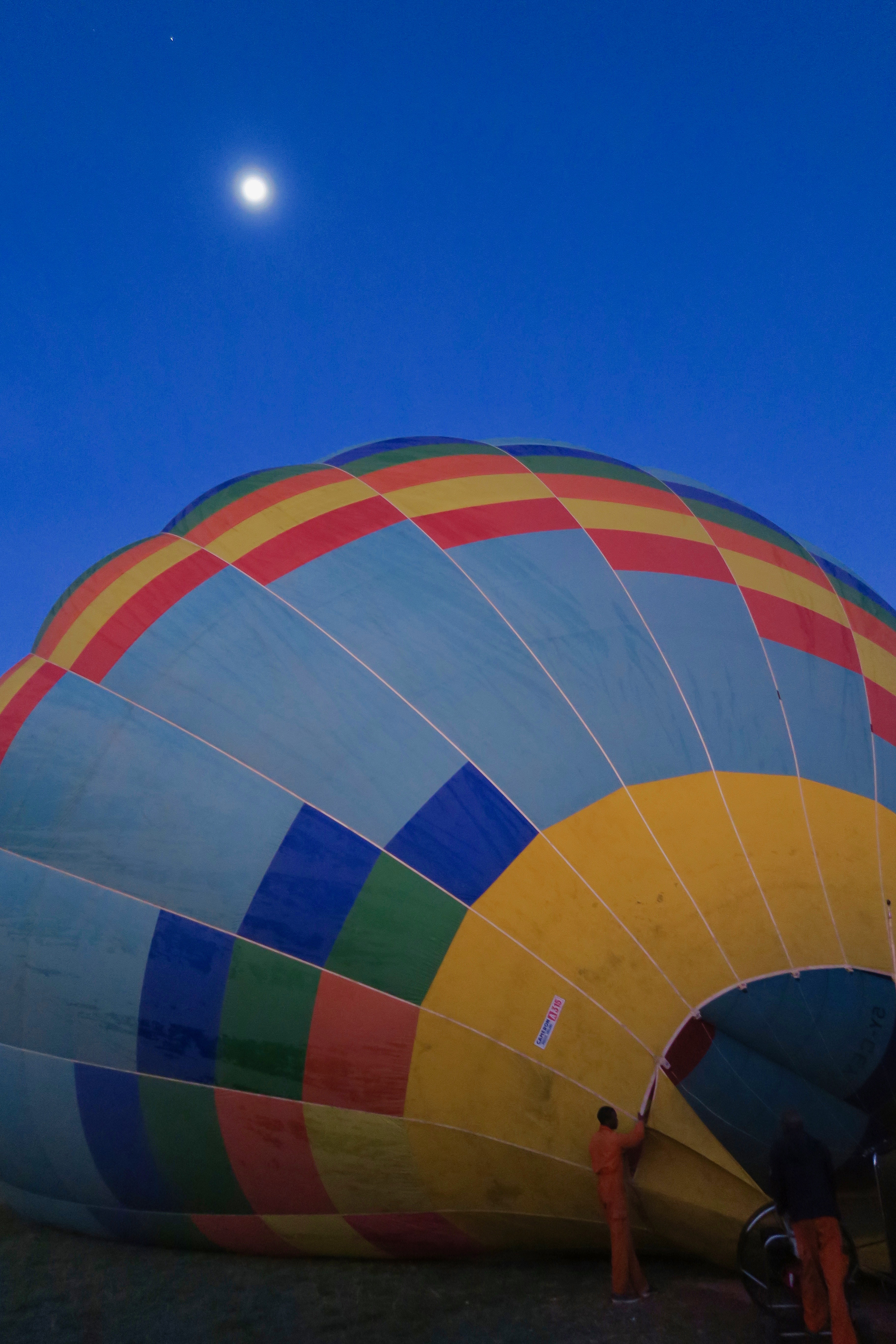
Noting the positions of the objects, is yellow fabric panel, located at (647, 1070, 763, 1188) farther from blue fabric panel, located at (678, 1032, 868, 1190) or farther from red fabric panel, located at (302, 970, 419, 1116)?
red fabric panel, located at (302, 970, 419, 1116)

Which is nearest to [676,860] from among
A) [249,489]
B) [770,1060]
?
[770,1060]

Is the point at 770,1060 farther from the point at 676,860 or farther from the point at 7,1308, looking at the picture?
the point at 7,1308

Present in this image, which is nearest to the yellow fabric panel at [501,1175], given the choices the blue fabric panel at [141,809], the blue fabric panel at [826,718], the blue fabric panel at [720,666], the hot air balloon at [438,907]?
the hot air balloon at [438,907]

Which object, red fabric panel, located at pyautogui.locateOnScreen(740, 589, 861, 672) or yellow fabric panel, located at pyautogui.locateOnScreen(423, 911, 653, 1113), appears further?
red fabric panel, located at pyautogui.locateOnScreen(740, 589, 861, 672)

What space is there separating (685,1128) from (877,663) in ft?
8.65

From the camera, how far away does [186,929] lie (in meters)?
3.66

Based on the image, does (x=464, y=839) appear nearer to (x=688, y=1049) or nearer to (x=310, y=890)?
(x=310, y=890)

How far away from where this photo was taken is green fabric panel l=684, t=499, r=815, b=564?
17.1 ft

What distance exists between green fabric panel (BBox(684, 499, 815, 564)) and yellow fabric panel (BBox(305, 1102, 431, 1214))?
3.67 m

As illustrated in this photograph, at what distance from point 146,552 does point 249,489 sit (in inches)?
27.6

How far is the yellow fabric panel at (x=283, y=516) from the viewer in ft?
15.2

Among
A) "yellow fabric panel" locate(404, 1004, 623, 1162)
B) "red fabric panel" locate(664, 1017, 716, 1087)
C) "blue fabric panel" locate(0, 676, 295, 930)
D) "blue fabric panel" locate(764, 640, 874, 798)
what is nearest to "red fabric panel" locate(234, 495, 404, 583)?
"blue fabric panel" locate(0, 676, 295, 930)

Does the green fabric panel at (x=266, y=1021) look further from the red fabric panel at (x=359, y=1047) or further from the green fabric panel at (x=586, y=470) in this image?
the green fabric panel at (x=586, y=470)

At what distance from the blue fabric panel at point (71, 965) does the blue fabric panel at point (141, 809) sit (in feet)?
0.35
